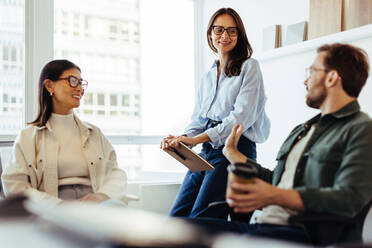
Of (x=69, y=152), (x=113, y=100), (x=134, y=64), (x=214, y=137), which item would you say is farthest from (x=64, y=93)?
(x=134, y=64)

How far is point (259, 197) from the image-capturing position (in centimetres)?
144

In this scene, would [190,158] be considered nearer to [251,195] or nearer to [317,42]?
[251,195]

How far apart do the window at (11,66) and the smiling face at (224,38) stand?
6.43 ft

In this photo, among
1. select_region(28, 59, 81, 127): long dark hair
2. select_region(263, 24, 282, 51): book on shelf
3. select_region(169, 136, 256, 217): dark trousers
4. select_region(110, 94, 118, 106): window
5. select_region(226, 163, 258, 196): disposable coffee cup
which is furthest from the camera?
select_region(110, 94, 118, 106): window

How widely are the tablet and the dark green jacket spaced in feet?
2.37

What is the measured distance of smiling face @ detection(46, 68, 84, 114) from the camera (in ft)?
8.02

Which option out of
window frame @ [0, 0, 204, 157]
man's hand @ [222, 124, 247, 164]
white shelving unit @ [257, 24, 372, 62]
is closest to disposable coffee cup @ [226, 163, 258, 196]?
man's hand @ [222, 124, 247, 164]

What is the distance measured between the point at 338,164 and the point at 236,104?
1.15 m

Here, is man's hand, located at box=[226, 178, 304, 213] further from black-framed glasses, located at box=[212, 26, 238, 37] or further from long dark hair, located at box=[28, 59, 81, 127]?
black-framed glasses, located at box=[212, 26, 238, 37]

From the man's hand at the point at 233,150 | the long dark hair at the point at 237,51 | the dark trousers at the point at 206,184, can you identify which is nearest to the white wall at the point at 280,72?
the long dark hair at the point at 237,51

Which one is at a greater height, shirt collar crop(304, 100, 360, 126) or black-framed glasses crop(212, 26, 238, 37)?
black-framed glasses crop(212, 26, 238, 37)

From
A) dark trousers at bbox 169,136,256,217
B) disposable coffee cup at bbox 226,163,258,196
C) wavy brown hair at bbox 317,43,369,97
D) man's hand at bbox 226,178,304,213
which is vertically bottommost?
dark trousers at bbox 169,136,256,217

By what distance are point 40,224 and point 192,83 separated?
3.99 metres

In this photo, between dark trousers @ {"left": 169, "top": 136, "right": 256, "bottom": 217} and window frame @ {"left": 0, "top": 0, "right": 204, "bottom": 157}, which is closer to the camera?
dark trousers @ {"left": 169, "top": 136, "right": 256, "bottom": 217}
